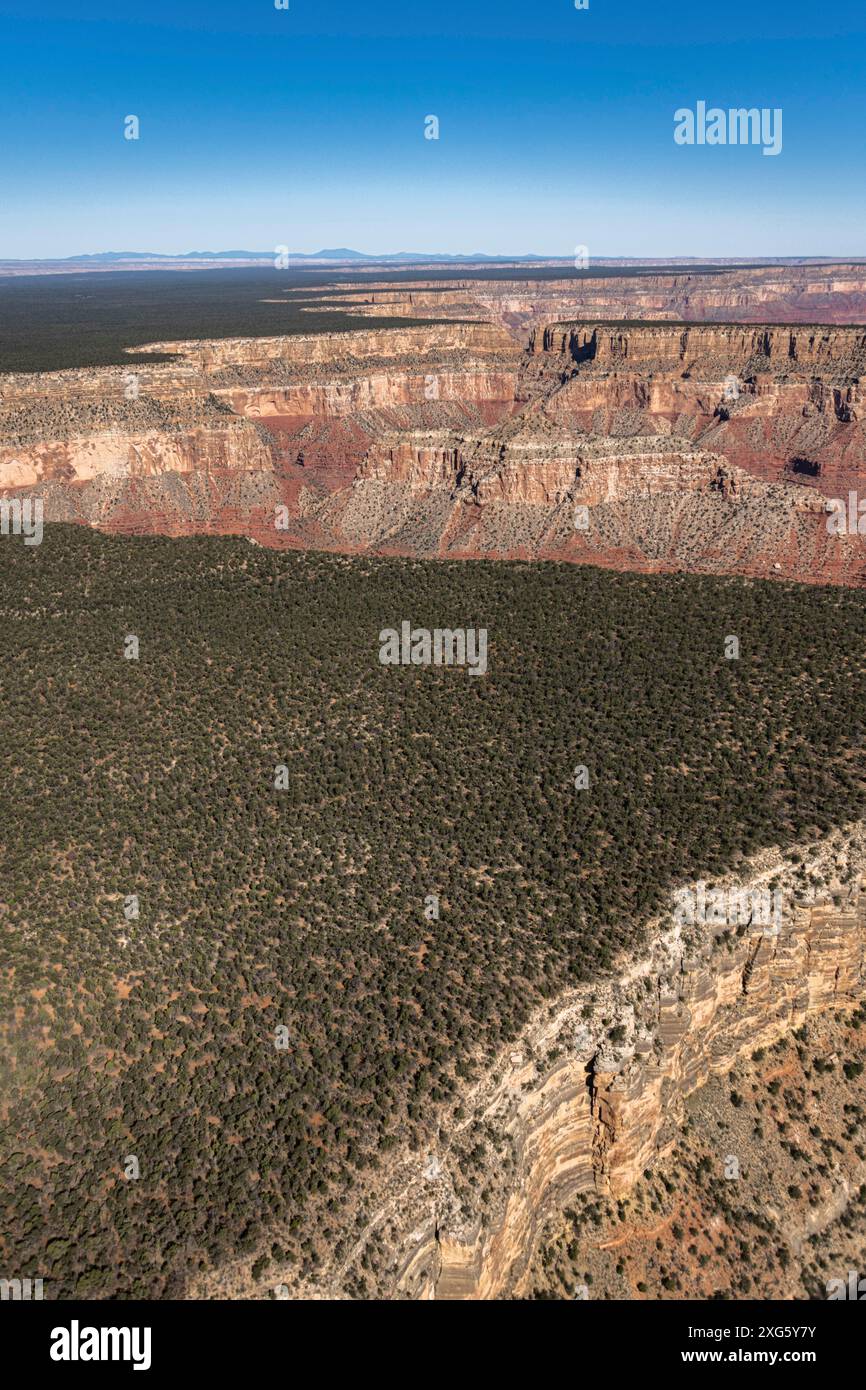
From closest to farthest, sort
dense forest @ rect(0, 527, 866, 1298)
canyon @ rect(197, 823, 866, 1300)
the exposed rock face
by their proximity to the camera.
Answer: canyon @ rect(197, 823, 866, 1300)
the exposed rock face
dense forest @ rect(0, 527, 866, 1298)

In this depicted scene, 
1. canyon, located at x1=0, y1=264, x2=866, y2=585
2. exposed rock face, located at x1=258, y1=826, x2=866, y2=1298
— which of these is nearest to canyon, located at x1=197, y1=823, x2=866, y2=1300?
exposed rock face, located at x1=258, y1=826, x2=866, y2=1298

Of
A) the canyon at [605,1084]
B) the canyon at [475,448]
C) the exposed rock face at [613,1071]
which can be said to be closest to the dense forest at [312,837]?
the canyon at [605,1084]

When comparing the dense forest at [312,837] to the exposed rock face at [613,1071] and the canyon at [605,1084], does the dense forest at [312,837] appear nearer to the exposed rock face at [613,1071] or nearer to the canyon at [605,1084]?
the canyon at [605,1084]

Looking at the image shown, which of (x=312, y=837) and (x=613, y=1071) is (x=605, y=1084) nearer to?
(x=613, y=1071)

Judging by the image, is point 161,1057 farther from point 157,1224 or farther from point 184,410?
point 184,410

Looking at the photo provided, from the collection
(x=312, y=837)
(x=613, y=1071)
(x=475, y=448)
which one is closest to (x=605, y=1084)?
(x=613, y=1071)

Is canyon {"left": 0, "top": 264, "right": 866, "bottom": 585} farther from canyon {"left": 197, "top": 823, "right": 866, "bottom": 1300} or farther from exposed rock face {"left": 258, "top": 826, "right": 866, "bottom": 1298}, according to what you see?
canyon {"left": 197, "top": 823, "right": 866, "bottom": 1300}
